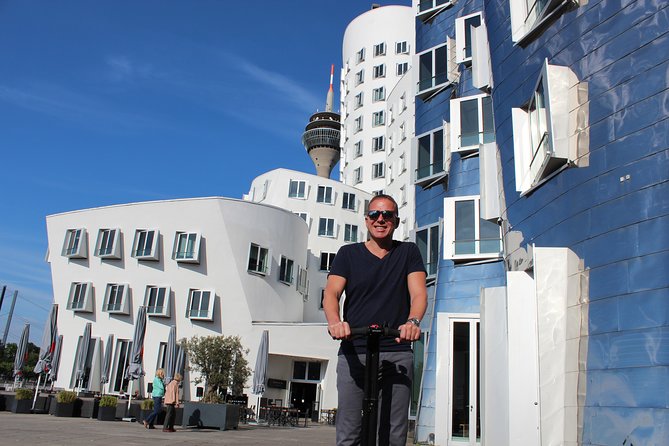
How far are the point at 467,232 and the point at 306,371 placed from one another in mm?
20783

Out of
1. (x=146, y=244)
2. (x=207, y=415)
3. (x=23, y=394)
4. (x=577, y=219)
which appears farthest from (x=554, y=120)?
(x=146, y=244)

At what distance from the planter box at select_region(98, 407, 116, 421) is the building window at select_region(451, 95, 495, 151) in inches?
573

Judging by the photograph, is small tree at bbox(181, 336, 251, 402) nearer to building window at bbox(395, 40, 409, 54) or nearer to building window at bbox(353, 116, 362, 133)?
building window at bbox(353, 116, 362, 133)

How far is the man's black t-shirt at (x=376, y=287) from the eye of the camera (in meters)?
4.02

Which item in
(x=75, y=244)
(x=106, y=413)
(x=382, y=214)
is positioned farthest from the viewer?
(x=75, y=244)

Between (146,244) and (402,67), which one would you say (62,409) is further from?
(402,67)

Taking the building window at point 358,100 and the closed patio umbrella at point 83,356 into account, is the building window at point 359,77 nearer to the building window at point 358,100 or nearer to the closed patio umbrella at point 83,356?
the building window at point 358,100

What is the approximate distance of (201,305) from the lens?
33938mm

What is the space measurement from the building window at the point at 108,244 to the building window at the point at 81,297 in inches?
81.2

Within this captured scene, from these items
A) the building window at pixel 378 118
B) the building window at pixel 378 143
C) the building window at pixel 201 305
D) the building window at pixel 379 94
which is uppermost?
the building window at pixel 379 94

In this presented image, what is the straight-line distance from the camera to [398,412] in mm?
3854

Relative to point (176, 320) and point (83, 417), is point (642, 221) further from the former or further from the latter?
point (176, 320)

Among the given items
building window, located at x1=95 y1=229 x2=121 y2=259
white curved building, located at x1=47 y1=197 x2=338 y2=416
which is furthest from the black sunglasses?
building window, located at x1=95 y1=229 x2=121 y2=259

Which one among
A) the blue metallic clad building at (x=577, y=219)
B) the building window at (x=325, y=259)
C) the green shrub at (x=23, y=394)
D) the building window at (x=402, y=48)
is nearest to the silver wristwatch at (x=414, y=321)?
the blue metallic clad building at (x=577, y=219)
